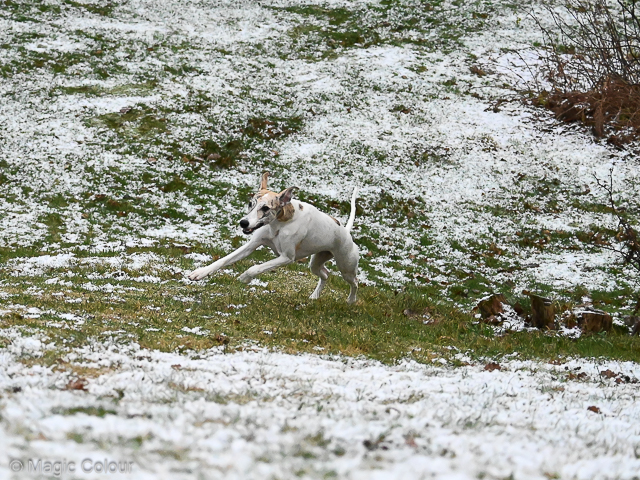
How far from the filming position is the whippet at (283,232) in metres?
8.08

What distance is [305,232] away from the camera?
862 centimetres

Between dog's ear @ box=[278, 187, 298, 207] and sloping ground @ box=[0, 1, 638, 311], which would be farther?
sloping ground @ box=[0, 1, 638, 311]

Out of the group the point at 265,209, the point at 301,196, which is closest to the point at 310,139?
the point at 301,196

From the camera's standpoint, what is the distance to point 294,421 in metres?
3.51

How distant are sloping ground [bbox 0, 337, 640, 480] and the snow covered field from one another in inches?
0.9

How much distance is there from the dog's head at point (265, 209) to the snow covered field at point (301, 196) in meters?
1.33

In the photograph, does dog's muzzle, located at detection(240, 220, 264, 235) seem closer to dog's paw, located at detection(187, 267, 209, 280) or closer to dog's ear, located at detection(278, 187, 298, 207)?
dog's ear, located at detection(278, 187, 298, 207)

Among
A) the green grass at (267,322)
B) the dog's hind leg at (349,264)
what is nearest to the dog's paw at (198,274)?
the green grass at (267,322)

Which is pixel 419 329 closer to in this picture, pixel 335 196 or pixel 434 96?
pixel 335 196

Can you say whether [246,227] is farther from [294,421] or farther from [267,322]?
[294,421]

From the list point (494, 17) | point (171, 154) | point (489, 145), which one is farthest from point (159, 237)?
point (494, 17)

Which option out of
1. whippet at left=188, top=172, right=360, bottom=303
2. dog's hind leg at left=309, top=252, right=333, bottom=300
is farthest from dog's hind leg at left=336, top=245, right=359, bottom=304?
dog's hind leg at left=309, top=252, right=333, bottom=300

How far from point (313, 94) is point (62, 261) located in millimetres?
13853

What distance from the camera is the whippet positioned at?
8078 mm
